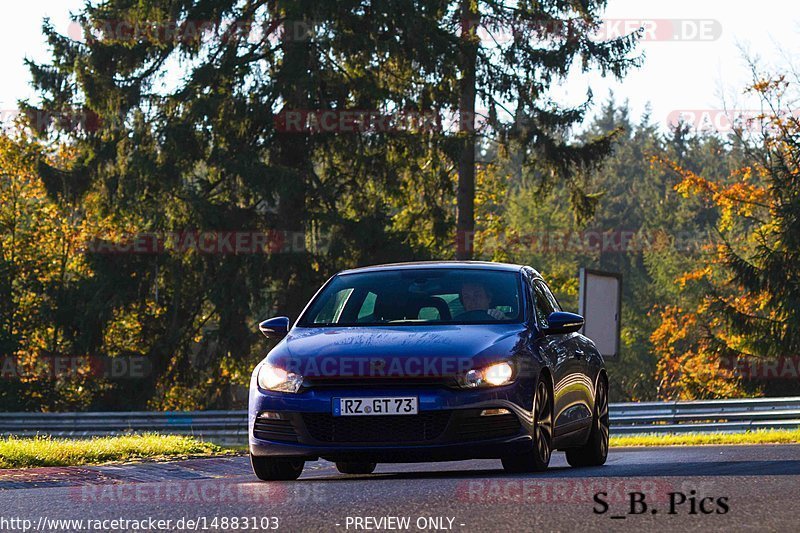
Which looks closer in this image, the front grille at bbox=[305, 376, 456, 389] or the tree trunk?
the front grille at bbox=[305, 376, 456, 389]

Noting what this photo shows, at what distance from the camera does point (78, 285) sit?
39062mm

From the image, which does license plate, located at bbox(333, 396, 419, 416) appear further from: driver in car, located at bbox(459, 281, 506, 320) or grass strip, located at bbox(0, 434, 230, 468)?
→ grass strip, located at bbox(0, 434, 230, 468)

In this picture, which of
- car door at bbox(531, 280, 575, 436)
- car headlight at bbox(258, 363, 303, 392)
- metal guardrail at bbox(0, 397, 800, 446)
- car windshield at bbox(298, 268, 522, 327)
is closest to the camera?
car headlight at bbox(258, 363, 303, 392)

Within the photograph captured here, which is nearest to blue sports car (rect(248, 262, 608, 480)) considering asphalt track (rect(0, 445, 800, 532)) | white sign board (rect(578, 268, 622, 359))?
asphalt track (rect(0, 445, 800, 532))

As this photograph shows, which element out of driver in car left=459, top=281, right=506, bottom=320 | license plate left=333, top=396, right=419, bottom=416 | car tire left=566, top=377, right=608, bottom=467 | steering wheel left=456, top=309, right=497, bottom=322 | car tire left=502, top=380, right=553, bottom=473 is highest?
driver in car left=459, top=281, right=506, bottom=320

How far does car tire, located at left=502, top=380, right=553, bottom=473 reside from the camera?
10625mm

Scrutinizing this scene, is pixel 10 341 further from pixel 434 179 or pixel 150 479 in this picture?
pixel 150 479

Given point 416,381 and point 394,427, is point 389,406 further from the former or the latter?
point 416,381

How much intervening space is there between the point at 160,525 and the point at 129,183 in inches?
1150

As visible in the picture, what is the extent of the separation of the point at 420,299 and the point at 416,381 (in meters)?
1.51

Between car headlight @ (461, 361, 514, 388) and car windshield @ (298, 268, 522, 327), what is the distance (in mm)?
866

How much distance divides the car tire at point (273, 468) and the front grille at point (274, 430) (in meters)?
0.24

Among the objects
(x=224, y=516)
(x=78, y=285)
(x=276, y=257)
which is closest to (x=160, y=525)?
(x=224, y=516)

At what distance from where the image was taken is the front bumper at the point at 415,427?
10148mm
